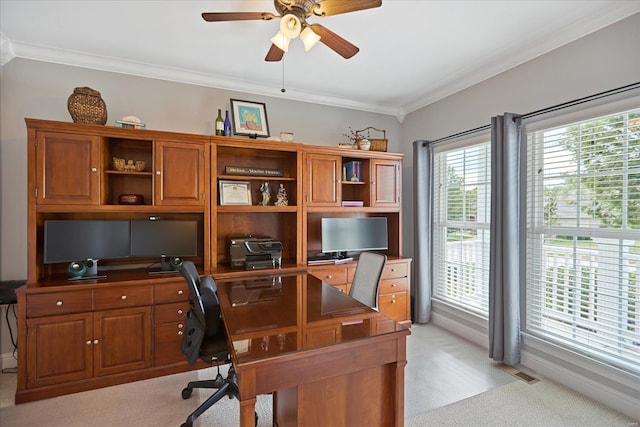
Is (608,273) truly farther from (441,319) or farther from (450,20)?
(450,20)

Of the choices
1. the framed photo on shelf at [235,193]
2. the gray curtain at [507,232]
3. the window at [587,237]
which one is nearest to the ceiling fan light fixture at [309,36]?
the framed photo on shelf at [235,193]

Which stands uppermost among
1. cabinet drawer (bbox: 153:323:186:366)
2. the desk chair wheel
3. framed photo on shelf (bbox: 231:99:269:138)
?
framed photo on shelf (bbox: 231:99:269:138)

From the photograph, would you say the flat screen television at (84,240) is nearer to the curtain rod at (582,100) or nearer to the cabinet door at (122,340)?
the cabinet door at (122,340)

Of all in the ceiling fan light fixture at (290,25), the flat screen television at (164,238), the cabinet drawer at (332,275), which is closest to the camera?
the ceiling fan light fixture at (290,25)

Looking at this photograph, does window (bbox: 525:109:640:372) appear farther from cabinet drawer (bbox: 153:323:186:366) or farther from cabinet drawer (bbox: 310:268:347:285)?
cabinet drawer (bbox: 153:323:186:366)

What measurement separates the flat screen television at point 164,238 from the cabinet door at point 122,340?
0.56 m

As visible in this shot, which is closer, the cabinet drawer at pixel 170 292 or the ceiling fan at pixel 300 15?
the ceiling fan at pixel 300 15

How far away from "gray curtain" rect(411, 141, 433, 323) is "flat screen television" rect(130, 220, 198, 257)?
252cm

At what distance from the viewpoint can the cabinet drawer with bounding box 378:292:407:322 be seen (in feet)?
11.7

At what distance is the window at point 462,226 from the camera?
3223 millimetres

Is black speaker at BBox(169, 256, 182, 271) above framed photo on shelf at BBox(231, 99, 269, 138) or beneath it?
beneath

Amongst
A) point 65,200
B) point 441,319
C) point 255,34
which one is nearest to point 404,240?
point 441,319

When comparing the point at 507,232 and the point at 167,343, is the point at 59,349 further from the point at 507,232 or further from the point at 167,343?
the point at 507,232

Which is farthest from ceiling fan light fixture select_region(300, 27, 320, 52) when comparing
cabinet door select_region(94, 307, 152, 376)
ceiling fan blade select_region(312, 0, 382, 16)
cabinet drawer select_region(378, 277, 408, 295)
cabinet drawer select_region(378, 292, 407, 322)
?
cabinet drawer select_region(378, 292, 407, 322)
